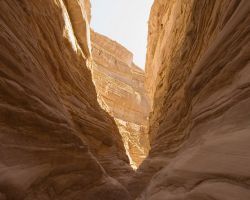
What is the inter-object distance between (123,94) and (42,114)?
22072mm

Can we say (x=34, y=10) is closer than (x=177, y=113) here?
Yes

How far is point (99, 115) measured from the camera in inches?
308

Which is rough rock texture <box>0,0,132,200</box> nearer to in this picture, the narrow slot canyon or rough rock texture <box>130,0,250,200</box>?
the narrow slot canyon

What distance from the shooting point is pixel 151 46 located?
1230 centimetres

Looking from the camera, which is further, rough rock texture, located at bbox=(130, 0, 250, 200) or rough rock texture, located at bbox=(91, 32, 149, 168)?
rough rock texture, located at bbox=(91, 32, 149, 168)

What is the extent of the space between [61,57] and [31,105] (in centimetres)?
238

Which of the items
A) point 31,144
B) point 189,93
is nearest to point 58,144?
point 31,144

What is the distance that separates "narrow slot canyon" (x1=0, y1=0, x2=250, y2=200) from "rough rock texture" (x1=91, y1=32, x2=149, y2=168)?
6808 mm

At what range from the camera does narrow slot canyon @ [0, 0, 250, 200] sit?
249 cm

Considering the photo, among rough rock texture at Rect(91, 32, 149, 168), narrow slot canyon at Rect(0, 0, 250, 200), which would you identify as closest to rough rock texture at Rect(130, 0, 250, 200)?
narrow slot canyon at Rect(0, 0, 250, 200)

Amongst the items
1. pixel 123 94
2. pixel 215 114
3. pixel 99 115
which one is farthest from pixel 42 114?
pixel 123 94

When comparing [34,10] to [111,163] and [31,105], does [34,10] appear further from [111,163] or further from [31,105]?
[111,163]

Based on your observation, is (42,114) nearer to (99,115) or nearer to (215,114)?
(215,114)

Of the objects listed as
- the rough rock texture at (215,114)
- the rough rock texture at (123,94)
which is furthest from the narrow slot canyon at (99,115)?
the rough rock texture at (123,94)
